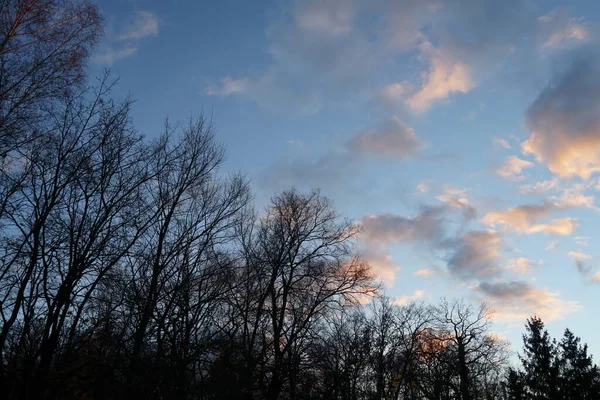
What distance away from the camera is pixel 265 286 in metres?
24.8

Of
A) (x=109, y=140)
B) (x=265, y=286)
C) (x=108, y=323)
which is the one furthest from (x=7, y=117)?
(x=265, y=286)

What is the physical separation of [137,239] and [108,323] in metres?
2.72

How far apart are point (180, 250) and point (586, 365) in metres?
48.0

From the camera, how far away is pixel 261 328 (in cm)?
2508

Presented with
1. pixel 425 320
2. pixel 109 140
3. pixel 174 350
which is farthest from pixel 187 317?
pixel 425 320

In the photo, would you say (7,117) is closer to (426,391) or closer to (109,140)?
(109,140)

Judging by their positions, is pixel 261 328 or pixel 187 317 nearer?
pixel 187 317

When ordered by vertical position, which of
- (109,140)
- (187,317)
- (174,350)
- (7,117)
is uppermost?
(109,140)

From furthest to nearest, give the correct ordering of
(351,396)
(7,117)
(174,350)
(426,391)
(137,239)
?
(426,391), (351,396), (174,350), (137,239), (7,117)

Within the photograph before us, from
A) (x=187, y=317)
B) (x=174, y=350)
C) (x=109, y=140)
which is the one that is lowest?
(x=174, y=350)

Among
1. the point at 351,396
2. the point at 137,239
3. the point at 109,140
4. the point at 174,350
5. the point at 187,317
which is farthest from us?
the point at 351,396

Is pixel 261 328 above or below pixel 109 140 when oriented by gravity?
below

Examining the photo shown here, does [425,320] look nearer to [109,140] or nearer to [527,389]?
[527,389]

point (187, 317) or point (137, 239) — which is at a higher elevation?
point (137, 239)
